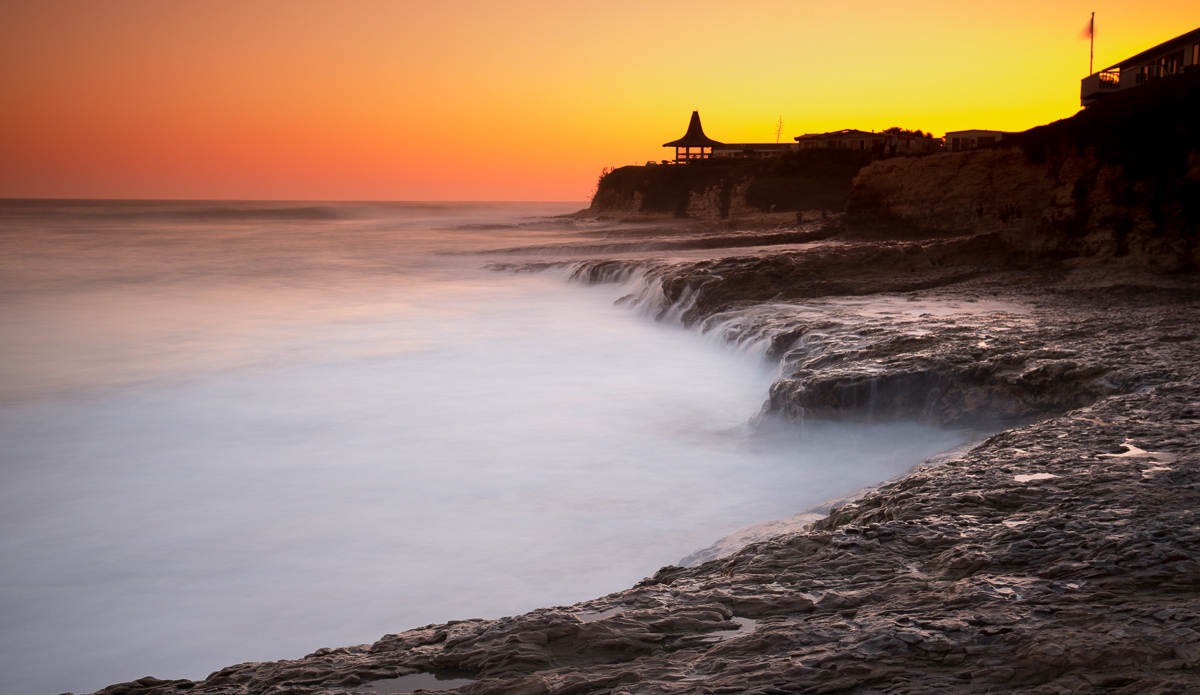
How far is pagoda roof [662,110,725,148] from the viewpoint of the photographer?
5691 centimetres

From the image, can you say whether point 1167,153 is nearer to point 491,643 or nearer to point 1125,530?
point 1125,530

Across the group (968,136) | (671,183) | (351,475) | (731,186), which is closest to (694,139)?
(671,183)

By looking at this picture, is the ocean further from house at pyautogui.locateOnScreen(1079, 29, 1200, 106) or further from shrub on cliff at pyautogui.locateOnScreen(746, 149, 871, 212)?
shrub on cliff at pyautogui.locateOnScreen(746, 149, 871, 212)

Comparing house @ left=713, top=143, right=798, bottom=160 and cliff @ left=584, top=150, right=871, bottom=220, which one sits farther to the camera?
house @ left=713, top=143, right=798, bottom=160

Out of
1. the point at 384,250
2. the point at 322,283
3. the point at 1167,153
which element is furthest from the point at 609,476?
the point at 384,250

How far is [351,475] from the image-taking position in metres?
6.27

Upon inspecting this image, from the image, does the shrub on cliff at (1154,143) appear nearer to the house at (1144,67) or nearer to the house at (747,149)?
the house at (1144,67)

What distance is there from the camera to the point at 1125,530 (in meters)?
2.69

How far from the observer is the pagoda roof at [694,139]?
5691cm

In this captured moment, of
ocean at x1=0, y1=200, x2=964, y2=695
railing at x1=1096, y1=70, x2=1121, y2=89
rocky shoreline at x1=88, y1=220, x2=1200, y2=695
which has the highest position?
railing at x1=1096, y1=70, x2=1121, y2=89

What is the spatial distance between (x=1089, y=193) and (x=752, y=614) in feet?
39.4

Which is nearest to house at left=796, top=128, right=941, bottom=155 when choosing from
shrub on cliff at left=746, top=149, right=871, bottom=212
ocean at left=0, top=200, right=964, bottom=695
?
shrub on cliff at left=746, top=149, right=871, bottom=212

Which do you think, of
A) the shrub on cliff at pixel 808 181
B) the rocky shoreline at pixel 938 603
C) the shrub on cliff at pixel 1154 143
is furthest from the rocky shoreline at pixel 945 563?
the shrub on cliff at pixel 808 181

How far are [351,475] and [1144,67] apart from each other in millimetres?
27851
